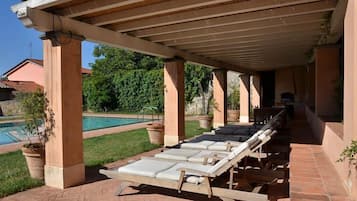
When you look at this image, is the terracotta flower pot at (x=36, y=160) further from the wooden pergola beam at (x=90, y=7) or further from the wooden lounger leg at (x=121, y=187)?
the wooden pergola beam at (x=90, y=7)

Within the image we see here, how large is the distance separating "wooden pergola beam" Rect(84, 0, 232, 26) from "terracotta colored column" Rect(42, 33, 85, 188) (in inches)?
24.4

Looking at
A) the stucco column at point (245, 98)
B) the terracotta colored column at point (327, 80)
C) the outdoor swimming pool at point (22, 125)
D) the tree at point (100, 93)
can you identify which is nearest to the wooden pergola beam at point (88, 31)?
the outdoor swimming pool at point (22, 125)

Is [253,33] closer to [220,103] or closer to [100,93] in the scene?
[220,103]

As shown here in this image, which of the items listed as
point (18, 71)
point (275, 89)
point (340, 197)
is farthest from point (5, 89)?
point (340, 197)

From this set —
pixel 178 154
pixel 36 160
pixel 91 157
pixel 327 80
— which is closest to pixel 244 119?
pixel 327 80

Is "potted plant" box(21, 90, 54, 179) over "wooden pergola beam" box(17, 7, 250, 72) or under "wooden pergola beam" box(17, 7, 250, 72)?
under

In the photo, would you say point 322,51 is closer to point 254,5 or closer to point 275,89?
point 254,5

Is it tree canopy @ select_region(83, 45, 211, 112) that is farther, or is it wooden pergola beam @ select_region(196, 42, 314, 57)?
tree canopy @ select_region(83, 45, 211, 112)

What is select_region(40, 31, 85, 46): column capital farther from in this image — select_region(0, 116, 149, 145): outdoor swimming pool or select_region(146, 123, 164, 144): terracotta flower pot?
select_region(146, 123, 164, 144): terracotta flower pot

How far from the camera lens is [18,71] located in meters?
38.2

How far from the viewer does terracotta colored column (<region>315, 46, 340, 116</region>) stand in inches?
277

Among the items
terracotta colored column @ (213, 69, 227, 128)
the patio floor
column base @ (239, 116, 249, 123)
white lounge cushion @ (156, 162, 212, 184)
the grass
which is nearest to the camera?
the patio floor

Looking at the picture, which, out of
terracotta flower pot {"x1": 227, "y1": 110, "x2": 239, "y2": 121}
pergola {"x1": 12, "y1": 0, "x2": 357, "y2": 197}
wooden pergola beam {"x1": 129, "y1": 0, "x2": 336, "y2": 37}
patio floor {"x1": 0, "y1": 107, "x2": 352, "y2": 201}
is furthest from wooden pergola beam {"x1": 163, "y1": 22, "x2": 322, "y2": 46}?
terracotta flower pot {"x1": 227, "y1": 110, "x2": 239, "y2": 121}

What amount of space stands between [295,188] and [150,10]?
3.94 meters
